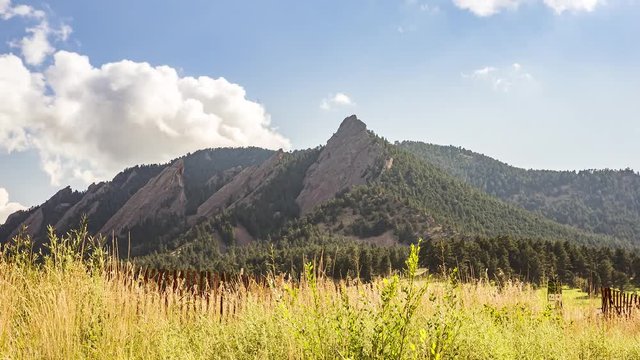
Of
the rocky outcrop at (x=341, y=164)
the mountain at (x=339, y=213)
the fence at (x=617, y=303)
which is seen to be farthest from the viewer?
the rocky outcrop at (x=341, y=164)

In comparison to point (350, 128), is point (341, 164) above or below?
below

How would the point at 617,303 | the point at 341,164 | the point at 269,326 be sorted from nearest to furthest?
1. the point at 269,326
2. the point at 617,303
3. the point at 341,164

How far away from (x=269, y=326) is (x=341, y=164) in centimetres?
16999

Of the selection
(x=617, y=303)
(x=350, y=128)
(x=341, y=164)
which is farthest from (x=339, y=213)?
(x=617, y=303)

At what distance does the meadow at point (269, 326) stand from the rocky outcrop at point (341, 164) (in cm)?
15317

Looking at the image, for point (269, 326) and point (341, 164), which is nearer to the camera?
point (269, 326)

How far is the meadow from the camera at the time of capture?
13.9 ft

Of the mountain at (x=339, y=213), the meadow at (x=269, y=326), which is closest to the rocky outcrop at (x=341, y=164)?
the mountain at (x=339, y=213)

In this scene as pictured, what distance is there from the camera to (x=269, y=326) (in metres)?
6.32

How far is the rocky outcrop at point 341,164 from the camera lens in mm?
166875

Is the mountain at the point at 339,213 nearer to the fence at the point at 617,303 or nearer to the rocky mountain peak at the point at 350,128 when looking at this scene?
the rocky mountain peak at the point at 350,128

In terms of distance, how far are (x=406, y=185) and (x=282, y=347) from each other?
149 metres

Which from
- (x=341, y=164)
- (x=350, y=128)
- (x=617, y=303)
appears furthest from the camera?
(x=350, y=128)

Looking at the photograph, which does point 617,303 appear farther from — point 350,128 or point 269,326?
point 350,128
